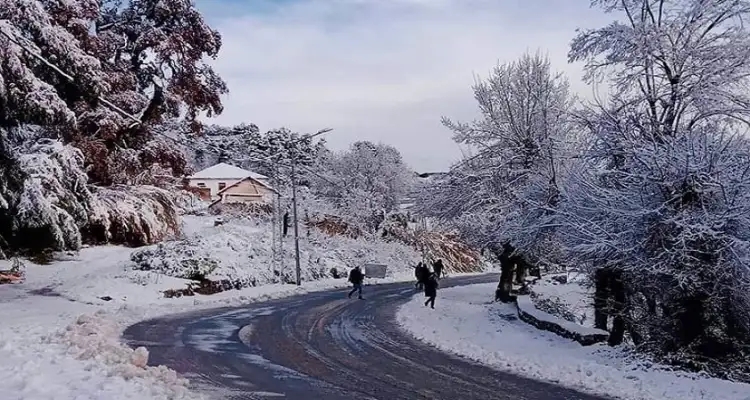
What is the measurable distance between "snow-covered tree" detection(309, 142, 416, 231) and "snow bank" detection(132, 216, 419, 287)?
45.8ft

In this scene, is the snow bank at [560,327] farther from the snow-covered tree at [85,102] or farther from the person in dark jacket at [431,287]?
the snow-covered tree at [85,102]

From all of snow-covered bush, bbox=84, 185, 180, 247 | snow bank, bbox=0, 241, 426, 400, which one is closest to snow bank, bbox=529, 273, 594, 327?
snow bank, bbox=0, 241, 426, 400

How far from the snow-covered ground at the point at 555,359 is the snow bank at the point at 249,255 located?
12.2 meters

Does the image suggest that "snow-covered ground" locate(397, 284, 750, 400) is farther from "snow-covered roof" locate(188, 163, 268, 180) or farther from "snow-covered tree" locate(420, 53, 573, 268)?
"snow-covered roof" locate(188, 163, 268, 180)

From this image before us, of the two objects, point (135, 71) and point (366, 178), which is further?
point (366, 178)

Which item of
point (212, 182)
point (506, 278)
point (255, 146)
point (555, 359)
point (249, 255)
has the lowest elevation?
point (555, 359)

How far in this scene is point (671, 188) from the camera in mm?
12844

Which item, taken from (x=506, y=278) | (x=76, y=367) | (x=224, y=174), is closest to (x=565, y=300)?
(x=506, y=278)

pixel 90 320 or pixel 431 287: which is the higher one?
pixel 431 287

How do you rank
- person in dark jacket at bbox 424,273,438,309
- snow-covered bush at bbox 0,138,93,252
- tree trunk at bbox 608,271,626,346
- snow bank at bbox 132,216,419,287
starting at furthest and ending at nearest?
snow bank at bbox 132,216,419,287
person in dark jacket at bbox 424,273,438,309
snow-covered bush at bbox 0,138,93,252
tree trunk at bbox 608,271,626,346

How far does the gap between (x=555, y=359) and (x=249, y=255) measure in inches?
991

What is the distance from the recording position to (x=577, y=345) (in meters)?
15.1

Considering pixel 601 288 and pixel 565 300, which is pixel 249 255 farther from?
pixel 601 288

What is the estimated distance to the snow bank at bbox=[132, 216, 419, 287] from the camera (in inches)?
1192
